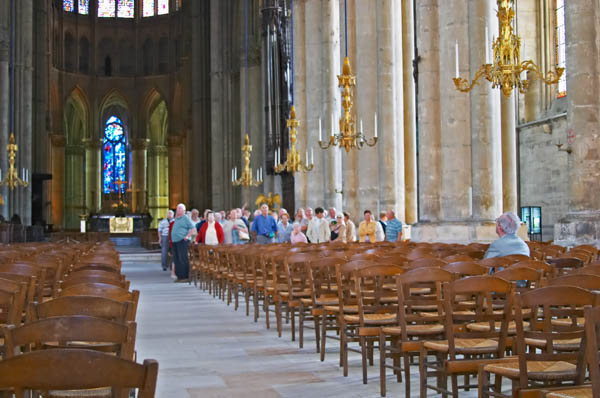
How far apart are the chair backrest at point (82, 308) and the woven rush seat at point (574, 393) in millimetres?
2147

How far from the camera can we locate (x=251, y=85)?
135ft

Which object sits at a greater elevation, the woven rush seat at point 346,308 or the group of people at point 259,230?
the group of people at point 259,230

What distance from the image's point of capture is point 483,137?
16.5 m

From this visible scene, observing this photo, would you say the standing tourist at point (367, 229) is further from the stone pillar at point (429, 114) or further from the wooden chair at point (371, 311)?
the wooden chair at point (371, 311)

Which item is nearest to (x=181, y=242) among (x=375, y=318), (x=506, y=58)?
(x=506, y=58)

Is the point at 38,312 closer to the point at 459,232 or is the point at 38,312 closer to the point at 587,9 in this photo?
the point at 587,9

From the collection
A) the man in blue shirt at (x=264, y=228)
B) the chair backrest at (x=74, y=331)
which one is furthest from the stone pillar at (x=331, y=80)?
the chair backrest at (x=74, y=331)

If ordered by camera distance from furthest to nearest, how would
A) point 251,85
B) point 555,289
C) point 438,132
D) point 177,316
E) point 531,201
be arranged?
point 251,85 < point 531,201 < point 438,132 < point 177,316 < point 555,289

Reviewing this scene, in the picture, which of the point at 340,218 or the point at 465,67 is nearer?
the point at 465,67

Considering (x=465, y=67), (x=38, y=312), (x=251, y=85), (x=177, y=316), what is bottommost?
(x=177, y=316)

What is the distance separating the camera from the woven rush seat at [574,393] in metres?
3.79

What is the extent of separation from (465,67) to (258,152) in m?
24.9

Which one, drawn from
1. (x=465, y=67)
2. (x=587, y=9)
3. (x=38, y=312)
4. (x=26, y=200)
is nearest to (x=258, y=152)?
(x=26, y=200)

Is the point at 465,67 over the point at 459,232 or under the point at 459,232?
over
